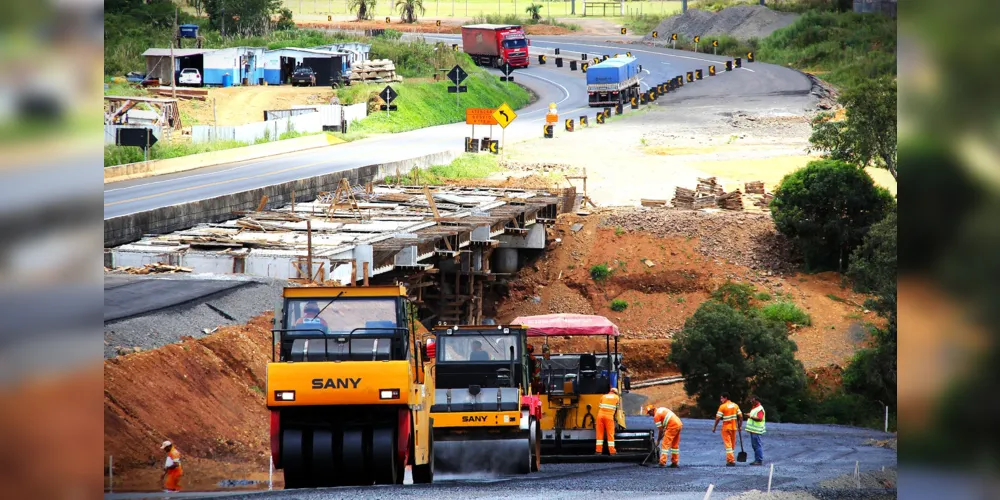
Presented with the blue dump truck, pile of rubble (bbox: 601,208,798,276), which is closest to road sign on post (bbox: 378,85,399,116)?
the blue dump truck

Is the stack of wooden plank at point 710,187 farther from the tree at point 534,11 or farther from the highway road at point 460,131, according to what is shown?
the tree at point 534,11

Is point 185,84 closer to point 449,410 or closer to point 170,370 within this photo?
point 170,370

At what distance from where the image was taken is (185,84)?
66250mm

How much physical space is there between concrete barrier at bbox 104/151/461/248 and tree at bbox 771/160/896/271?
16.1 m

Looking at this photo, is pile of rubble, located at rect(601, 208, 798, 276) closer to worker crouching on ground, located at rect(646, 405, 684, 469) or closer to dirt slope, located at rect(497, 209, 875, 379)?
dirt slope, located at rect(497, 209, 875, 379)

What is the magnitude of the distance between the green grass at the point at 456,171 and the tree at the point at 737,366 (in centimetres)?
1914

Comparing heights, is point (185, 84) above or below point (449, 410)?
above

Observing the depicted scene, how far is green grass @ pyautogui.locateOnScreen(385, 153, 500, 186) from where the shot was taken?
5000 centimetres

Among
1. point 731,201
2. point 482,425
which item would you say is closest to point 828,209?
point 731,201

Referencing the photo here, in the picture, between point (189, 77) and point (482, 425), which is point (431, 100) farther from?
point (482, 425)

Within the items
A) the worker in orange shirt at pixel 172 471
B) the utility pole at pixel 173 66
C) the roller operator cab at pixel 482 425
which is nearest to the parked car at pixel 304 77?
the utility pole at pixel 173 66

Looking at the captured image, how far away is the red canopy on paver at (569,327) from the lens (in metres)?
20.8
